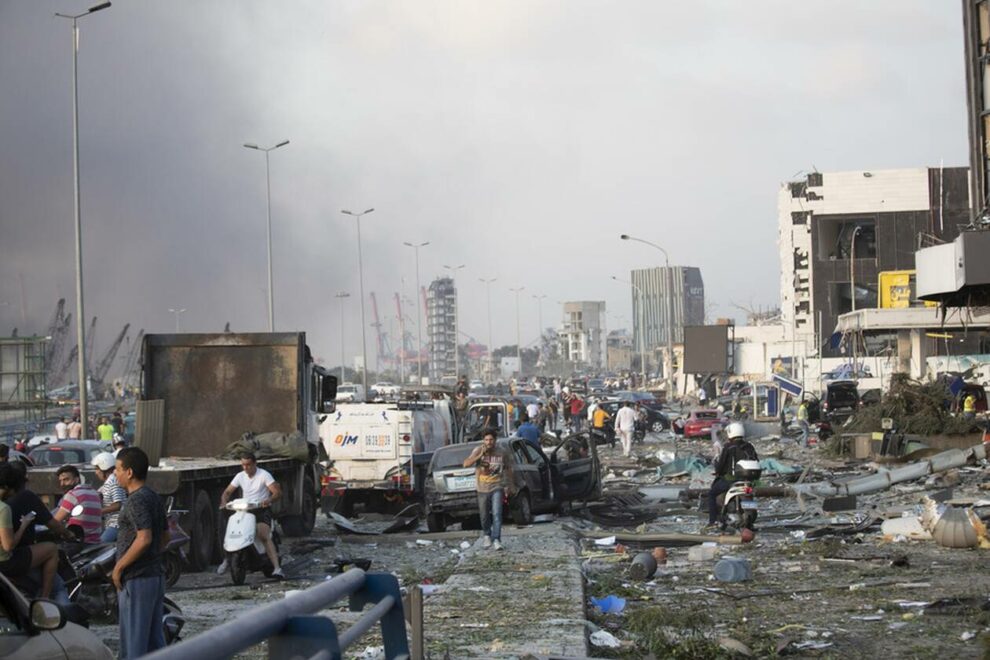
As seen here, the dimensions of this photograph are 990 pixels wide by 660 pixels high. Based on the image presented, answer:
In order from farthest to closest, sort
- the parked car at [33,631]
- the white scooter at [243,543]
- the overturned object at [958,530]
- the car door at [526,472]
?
the car door at [526,472], the overturned object at [958,530], the white scooter at [243,543], the parked car at [33,631]

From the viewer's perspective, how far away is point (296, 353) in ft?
68.9

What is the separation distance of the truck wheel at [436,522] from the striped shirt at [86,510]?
8.69 meters

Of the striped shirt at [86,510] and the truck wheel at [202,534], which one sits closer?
the striped shirt at [86,510]

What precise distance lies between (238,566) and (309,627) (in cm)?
1176

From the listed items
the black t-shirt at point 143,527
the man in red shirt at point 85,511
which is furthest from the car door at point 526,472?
the black t-shirt at point 143,527

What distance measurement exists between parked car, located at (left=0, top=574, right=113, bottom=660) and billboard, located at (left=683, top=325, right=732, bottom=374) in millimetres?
68595

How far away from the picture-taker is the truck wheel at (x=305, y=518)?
20.9 meters

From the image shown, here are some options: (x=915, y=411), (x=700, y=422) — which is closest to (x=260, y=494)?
(x=915, y=411)

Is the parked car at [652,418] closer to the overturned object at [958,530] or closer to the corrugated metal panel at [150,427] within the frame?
the corrugated metal panel at [150,427]

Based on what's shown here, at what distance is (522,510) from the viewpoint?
2100 centimetres

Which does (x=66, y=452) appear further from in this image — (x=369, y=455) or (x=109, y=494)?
(x=109, y=494)

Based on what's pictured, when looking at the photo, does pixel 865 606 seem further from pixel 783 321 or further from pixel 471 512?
pixel 783 321

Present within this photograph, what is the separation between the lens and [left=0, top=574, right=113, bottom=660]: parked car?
5523mm

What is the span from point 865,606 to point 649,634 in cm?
268
